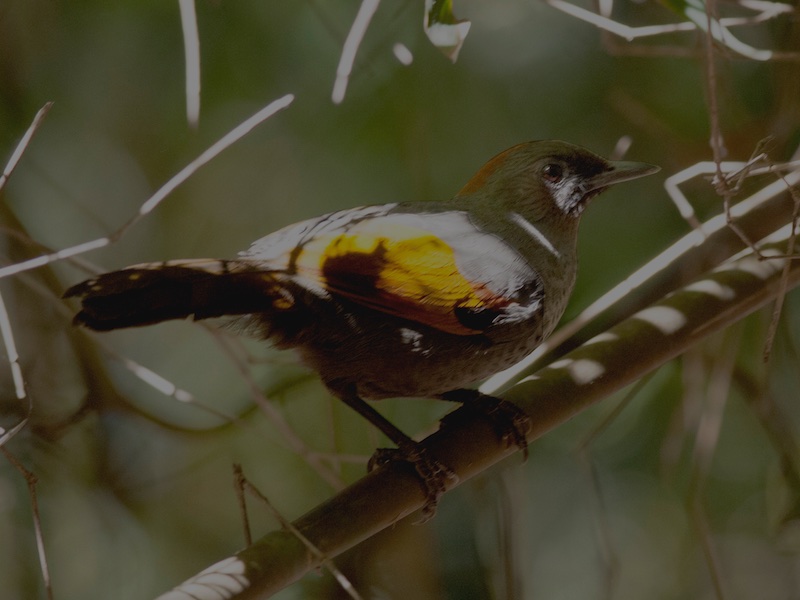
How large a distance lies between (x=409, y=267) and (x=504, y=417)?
406 millimetres

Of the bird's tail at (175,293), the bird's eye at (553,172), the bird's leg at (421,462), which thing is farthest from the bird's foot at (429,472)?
the bird's eye at (553,172)

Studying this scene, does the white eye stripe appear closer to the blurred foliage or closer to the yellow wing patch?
the yellow wing patch

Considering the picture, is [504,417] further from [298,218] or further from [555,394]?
[298,218]

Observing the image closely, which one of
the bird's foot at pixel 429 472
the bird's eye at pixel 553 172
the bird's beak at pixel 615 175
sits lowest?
the bird's foot at pixel 429 472

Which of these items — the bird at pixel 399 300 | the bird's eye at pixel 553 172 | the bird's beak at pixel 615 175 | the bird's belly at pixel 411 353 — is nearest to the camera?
the bird at pixel 399 300

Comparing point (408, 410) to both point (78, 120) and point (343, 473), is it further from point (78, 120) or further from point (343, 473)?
point (78, 120)

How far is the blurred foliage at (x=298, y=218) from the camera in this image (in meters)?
3.22

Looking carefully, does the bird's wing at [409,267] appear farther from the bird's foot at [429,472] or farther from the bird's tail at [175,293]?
the bird's foot at [429,472]

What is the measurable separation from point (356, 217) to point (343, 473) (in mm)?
1498

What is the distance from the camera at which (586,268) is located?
3.28 m

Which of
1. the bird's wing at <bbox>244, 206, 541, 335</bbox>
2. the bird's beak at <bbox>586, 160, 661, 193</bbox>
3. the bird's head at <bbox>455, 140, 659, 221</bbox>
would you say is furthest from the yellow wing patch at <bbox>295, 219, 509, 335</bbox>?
the bird's beak at <bbox>586, 160, 661, 193</bbox>

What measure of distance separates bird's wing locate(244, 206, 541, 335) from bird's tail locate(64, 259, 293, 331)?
2.9 inches

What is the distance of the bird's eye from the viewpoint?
2408 mm

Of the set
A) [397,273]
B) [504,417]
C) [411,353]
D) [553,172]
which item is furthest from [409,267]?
[553,172]
